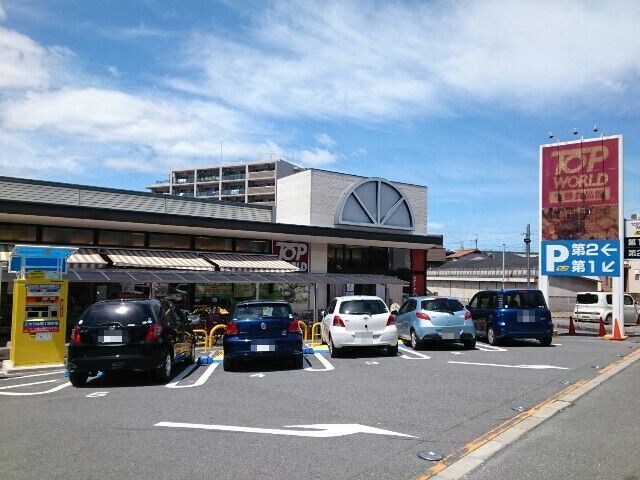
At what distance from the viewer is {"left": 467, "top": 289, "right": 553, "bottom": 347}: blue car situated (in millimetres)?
15336

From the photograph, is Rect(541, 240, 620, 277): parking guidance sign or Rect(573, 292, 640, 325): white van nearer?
Rect(541, 240, 620, 277): parking guidance sign

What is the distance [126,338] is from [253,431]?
4.14 metres

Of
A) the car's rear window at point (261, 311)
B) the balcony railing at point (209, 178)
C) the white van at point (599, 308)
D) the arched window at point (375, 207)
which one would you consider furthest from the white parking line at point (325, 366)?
the balcony railing at point (209, 178)

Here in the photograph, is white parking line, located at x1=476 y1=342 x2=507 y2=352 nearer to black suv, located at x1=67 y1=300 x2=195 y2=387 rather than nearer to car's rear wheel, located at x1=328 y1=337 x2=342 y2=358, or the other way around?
car's rear wheel, located at x1=328 y1=337 x2=342 y2=358

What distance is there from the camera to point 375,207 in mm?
28188

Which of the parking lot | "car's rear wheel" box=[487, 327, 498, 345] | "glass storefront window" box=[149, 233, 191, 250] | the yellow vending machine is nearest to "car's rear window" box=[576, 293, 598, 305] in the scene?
"car's rear wheel" box=[487, 327, 498, 345]

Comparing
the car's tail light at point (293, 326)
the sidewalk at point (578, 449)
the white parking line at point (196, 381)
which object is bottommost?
the white parking line at point (196, 381)

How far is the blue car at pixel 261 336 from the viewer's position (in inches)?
428

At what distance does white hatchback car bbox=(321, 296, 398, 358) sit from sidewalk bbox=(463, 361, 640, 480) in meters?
5.46

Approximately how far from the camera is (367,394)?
838 cm

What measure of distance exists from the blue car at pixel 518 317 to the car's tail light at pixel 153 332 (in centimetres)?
983

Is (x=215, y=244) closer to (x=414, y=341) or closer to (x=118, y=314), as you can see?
(x=414, y=341)

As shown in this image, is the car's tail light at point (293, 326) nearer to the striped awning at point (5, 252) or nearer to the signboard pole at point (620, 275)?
the striped awning at point (5, 252)

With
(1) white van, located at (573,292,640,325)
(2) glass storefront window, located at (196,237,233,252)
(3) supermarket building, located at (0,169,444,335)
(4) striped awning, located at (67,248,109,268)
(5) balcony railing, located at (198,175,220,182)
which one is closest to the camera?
(4) striped awning, located at (67,248,109,268)
